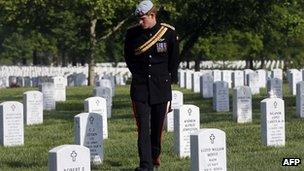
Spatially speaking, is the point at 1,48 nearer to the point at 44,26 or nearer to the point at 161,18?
the point at 44,26

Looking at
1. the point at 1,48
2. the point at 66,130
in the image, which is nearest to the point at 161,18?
the point at 66,130

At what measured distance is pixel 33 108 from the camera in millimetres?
18016

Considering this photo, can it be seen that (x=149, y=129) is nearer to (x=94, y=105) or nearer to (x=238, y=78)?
(x=94, y=105)

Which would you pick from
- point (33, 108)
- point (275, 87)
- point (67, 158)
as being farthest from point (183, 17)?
point (67, 158)

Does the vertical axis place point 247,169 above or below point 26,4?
below

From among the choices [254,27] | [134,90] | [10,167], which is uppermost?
[254,27]

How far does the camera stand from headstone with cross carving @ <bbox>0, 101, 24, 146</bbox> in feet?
44.6

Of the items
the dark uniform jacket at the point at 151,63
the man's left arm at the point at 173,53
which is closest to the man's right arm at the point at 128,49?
the dark uniform jacket at the point at 151,63

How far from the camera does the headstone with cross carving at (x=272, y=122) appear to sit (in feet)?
41.8

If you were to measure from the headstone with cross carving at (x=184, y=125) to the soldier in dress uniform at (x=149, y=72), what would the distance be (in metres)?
1.30

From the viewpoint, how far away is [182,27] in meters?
33.1

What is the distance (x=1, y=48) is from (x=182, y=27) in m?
44.8

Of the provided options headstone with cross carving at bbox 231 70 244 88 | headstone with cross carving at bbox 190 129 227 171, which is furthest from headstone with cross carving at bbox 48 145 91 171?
headstone with cross carving at bbox 231 70 244 88

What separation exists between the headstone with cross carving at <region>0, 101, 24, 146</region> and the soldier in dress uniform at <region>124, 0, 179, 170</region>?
12.8 feet
